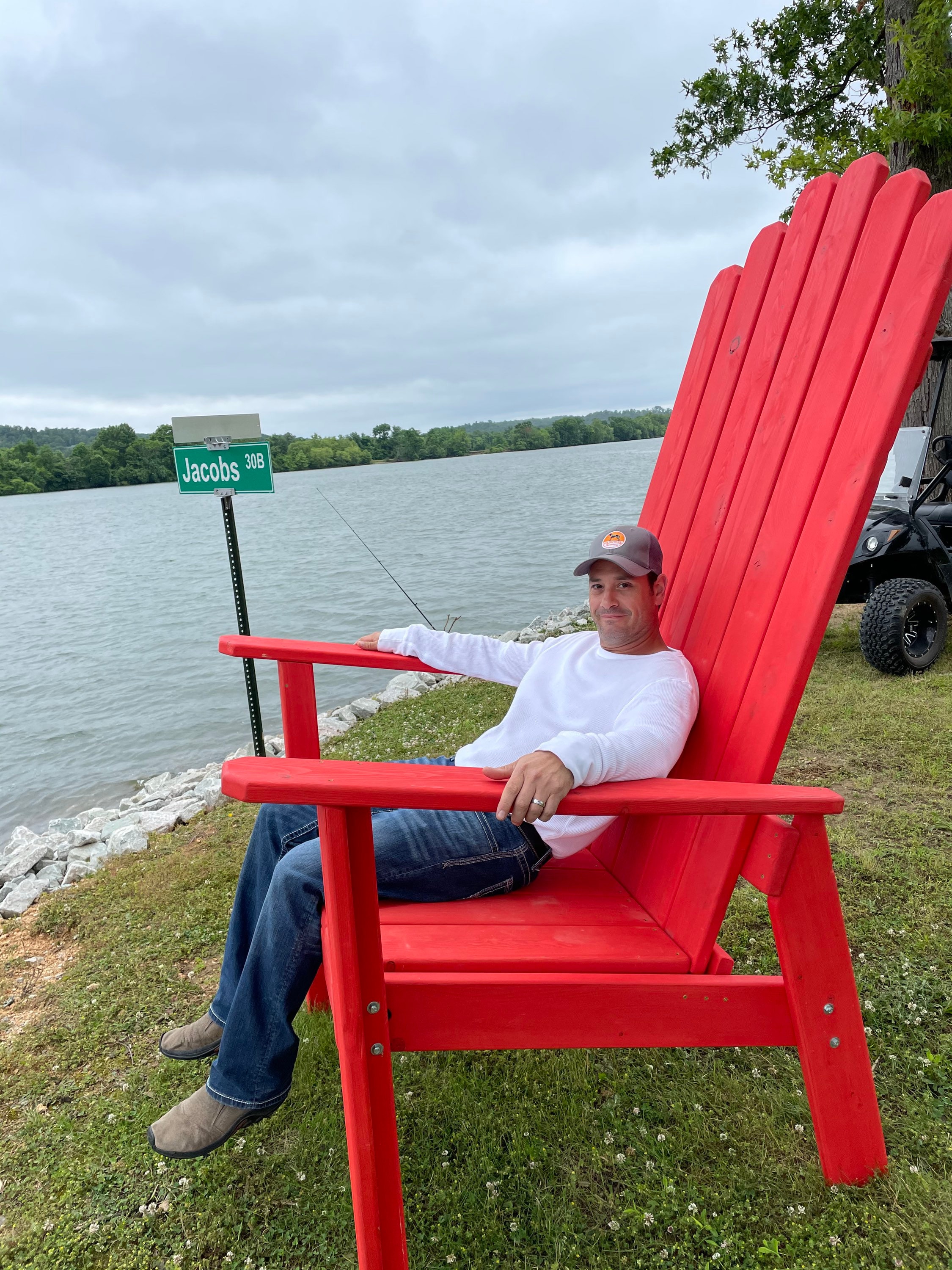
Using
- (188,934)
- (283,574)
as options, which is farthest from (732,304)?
(283,574)

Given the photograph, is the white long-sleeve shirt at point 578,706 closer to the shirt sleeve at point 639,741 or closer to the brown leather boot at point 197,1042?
the shirt sleeve at point 639,741

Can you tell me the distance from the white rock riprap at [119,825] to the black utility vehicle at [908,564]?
2.45 meters

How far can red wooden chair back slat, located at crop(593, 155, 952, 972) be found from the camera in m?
1.75

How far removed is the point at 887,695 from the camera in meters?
5.00

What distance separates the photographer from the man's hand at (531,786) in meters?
1.44

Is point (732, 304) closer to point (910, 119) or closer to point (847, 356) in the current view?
point (847, 356)

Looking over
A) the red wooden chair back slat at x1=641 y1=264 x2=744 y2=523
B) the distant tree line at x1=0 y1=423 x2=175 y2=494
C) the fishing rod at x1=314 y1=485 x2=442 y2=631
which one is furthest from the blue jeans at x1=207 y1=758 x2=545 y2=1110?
the distant tree line at x1=0 y1=423 x2=175 y2=494

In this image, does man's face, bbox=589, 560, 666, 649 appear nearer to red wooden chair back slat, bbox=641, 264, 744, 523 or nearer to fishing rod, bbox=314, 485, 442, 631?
red wooden chair back slat, bbox=641, 264, 744, 523

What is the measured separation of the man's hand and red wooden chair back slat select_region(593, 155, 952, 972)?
1.62ft

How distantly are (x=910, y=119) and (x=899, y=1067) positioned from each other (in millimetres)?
7966

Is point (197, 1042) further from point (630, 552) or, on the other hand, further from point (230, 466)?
point (230, 466)

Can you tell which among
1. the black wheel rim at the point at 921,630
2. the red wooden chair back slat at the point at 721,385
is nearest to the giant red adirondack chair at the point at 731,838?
the red wooden chair back slat at the point at 721,385

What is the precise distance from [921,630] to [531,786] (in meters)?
4.96

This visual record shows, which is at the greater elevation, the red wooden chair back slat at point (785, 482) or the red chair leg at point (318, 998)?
the red wooden chair back slat at point (785, 482)
